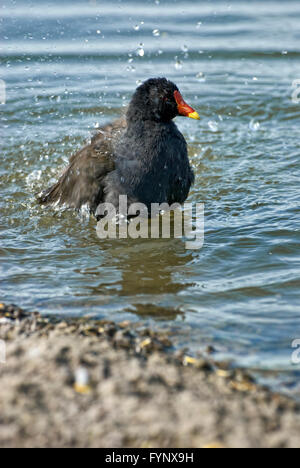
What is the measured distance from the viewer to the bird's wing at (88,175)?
4.72 m

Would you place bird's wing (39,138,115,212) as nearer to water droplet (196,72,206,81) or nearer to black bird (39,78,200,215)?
black bird (39,78,200,215)

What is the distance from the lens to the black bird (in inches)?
179

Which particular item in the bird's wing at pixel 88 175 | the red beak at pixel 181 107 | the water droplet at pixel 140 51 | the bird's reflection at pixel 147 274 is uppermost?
the water droplet at pixel 140 51

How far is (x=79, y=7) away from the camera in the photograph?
31.2ft

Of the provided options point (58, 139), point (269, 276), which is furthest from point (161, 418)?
point (58, 139)

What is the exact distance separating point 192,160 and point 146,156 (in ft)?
5.11

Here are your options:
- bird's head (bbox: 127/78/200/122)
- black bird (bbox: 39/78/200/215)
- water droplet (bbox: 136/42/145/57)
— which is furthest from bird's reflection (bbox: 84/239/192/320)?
water droplet (bbox: 136/42/145/57)

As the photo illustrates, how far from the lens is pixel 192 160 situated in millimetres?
6012

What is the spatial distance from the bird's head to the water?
3.16 feet

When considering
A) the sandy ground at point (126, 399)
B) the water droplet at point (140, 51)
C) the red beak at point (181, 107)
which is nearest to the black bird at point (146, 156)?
the red beak at point (181, 107)

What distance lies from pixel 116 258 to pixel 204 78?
14.2ft

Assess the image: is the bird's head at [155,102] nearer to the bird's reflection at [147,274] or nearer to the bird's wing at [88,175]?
the bird's wing at [88,175]

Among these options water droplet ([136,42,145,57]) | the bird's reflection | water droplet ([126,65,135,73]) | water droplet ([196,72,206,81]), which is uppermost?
water droplet ([136,42,145,57])

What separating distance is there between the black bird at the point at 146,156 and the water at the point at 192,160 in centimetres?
40
